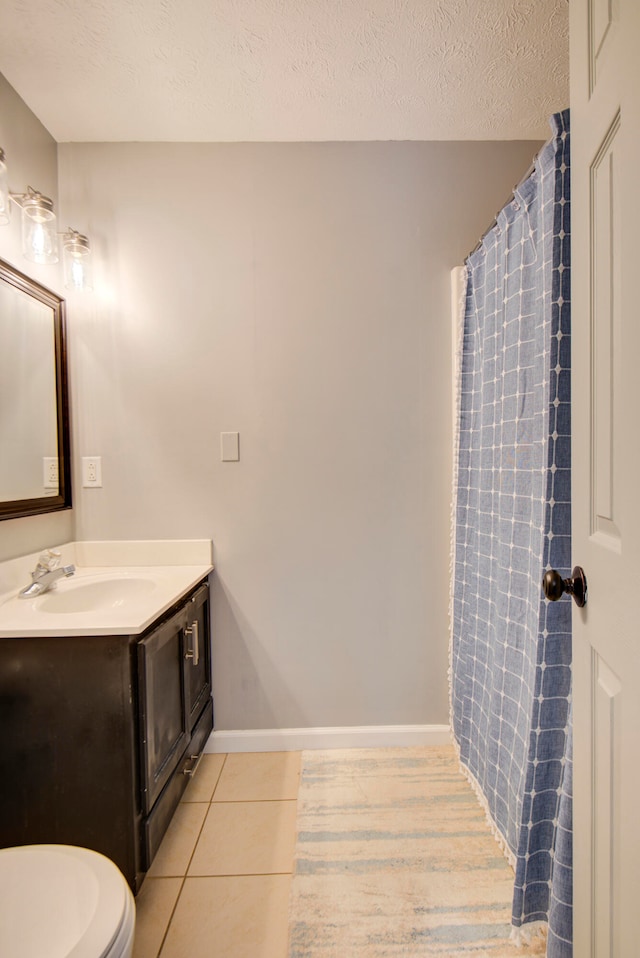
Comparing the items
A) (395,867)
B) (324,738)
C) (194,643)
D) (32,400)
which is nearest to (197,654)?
(194,643)

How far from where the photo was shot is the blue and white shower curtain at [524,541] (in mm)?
1138

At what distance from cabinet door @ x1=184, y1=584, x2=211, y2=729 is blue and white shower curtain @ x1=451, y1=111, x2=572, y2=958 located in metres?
0.98

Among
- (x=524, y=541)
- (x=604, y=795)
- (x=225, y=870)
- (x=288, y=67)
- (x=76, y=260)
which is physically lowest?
(x=225, y=870)

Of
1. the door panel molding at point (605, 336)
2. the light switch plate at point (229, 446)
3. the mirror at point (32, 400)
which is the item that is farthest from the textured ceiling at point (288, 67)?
the light switch plate at point (229, 446)

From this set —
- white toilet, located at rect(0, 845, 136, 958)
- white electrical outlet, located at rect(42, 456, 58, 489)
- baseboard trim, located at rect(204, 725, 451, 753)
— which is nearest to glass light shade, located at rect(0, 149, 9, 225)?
white electrical outlet, located at rect(42, 456, 58, 489)

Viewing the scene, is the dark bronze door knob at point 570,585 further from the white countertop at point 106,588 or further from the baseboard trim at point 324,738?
the baseboard trim at point 324,738

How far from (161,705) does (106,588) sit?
1.71 feet

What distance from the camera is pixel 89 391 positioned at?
192 cm

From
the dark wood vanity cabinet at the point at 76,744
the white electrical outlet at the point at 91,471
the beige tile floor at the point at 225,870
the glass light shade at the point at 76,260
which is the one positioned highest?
the glass light shade at the point at 76,260

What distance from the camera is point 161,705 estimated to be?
1396 mm

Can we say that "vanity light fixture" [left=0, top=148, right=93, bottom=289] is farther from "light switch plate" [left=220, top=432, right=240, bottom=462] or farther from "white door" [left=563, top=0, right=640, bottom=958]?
"white door" [left=563, top=0, right=640, bottom=958]

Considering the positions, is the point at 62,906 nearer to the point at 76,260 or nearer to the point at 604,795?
the point at 604,795

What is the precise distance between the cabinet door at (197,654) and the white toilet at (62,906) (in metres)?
0.75

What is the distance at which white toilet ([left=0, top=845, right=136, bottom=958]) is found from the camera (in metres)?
0.70
